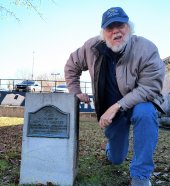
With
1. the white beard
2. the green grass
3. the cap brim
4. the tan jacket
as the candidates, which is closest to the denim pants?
the tan jacket

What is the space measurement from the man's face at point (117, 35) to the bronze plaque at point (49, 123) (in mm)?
892

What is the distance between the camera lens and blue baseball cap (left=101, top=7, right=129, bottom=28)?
3.74m

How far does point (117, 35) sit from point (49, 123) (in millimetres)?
1205

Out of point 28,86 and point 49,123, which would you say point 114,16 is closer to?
point 49,123

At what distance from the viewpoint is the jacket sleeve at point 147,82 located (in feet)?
12.1

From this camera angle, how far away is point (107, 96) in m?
4.09

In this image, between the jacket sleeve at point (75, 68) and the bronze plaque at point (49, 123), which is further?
the jacket sleeve at point (75, 68)

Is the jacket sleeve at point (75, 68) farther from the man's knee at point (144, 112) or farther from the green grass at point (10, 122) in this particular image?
the green grass at point (10, 122)

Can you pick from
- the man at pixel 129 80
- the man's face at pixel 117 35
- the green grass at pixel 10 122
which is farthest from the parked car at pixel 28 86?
the man's face at pixel 117 35

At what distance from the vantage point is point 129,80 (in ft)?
12.5

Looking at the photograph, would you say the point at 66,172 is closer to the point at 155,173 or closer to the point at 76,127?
the point at 76,127

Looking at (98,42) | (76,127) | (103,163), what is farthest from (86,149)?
(98,42)

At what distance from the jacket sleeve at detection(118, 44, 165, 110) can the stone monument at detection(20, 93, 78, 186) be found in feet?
2.20

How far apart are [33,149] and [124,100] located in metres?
1.17
